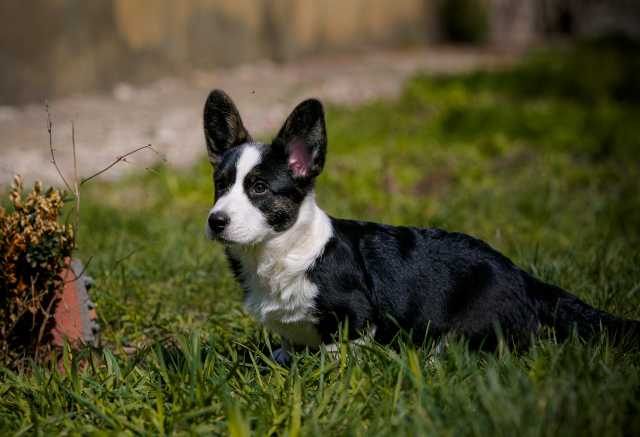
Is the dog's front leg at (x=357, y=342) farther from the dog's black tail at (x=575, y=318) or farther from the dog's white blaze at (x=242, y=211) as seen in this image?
the dog's black tail at (x=575, y=318)

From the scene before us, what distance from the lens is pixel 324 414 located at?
2453mm

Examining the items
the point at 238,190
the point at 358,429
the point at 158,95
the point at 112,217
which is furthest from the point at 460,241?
the point at 158,95

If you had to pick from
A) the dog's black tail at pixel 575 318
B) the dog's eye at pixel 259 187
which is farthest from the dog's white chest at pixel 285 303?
the dog's black tail at pixel 575 318

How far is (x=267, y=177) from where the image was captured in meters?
2.94

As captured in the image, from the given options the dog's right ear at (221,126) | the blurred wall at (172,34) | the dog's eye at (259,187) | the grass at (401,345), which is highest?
the blurred wall at (172,34)

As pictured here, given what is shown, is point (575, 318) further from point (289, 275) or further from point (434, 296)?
point (289, 275)

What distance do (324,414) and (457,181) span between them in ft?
13.4

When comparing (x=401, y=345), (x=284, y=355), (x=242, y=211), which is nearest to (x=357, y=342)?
(x=401, y=345)

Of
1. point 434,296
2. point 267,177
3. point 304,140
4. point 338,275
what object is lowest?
point 434,296

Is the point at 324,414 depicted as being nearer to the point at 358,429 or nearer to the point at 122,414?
the point at 358,429

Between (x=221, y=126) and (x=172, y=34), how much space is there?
6.88m

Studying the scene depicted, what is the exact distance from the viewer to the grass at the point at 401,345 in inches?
90.4

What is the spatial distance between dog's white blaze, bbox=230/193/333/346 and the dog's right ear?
1.35 ft

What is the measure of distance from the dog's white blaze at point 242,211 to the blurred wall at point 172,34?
536 cm
